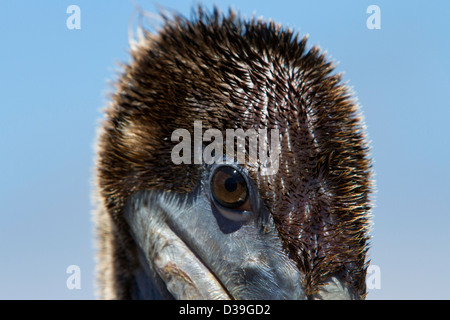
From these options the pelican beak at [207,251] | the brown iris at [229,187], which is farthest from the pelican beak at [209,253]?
the brown iris at [229,187]

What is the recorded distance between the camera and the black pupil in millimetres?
3471

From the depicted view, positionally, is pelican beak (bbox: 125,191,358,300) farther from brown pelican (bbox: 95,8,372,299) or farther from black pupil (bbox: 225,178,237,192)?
black pupil (bbox: 225,178,237,192)

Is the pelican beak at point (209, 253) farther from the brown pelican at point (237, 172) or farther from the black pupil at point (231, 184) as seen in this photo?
the black pupil at point (231, 184)

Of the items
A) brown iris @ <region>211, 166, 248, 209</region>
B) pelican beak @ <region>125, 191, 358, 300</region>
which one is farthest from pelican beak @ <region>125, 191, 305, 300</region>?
brown iris @ <region>211, 166, 248, 209</region>

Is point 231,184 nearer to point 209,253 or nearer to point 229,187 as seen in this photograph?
point 229,187

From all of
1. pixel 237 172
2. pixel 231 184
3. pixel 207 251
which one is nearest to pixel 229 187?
pixel 231 184

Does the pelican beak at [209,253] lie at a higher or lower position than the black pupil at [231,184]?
lower

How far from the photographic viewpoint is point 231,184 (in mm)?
3492

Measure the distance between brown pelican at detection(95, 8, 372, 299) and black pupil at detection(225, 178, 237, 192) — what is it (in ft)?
0.05

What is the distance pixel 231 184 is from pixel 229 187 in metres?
0.04

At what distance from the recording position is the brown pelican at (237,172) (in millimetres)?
3248

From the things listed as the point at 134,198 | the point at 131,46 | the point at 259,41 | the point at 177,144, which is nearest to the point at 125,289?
the point at 134,198
